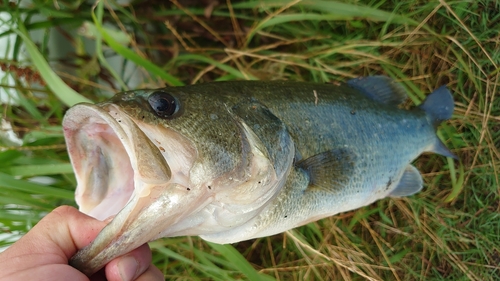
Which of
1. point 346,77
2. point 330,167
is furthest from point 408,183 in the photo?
point 346,77

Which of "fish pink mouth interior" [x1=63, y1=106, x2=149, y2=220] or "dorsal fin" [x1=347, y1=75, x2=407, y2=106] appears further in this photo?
"dorsal fin" [x1=347, y1=75, x2=407, y2=106]

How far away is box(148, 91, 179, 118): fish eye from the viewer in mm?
1170

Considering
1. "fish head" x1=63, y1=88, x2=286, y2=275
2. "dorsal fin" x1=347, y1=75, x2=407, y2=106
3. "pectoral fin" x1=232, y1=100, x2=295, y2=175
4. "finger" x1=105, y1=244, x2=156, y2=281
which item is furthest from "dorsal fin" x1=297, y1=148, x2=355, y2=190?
"finger" x1=105, y1=244, x2=156, y2=281

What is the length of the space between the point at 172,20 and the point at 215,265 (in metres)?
1.58

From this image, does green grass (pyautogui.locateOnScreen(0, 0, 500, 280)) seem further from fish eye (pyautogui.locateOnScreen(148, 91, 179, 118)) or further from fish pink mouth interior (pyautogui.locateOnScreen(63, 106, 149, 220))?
fish eye (pyautogui.locateOnScreen(148, 91, 179, 118))

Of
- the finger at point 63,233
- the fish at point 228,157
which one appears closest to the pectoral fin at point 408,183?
the fish at point 228,157

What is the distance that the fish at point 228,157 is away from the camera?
43.4 inches

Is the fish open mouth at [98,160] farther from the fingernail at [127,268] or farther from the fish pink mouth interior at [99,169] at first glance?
the fingernail at [127,268]

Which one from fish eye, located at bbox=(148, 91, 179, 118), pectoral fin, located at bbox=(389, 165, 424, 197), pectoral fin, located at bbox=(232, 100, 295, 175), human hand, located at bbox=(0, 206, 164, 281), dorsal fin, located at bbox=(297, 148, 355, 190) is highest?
fish eye, located at bbox=(148, 91, 179, 118)

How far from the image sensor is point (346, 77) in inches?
97.3

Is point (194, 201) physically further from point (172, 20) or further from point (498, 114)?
point (498, 114)

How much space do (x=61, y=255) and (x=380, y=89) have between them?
1511 mm

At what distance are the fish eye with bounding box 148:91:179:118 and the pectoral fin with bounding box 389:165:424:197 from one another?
125cm

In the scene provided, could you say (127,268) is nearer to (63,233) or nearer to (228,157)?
(63,233)
